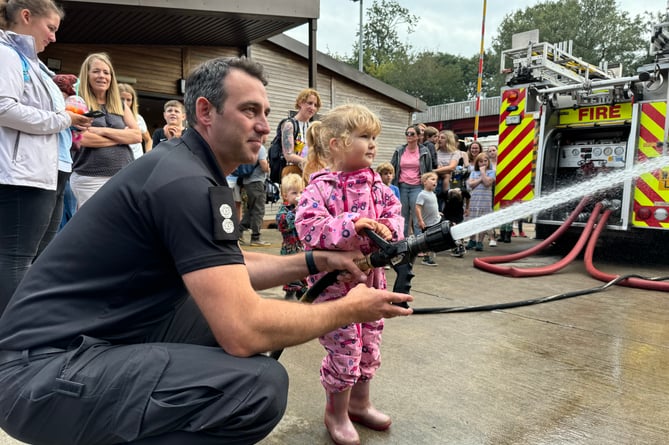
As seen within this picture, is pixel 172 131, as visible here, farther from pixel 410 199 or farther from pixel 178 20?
pixel 178 20

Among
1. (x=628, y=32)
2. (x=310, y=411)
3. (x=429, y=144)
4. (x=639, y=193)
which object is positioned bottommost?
(x=310, y=411)

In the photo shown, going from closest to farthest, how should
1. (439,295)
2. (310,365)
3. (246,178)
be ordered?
(310,365), (439,295), (246,178)

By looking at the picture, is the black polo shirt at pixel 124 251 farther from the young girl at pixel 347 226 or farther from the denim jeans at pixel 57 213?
the denim jeans at pixel 57 213

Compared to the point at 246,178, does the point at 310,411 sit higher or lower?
lower

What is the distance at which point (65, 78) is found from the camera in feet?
10.1

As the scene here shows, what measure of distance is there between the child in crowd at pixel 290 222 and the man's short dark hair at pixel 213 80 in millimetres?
2312

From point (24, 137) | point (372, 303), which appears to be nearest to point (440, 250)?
point (372, 303)

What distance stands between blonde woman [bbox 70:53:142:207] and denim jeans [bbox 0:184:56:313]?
0.99m

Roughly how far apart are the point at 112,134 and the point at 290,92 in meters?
7.60

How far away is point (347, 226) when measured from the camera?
1.89 meters

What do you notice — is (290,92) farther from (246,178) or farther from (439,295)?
(439,295)

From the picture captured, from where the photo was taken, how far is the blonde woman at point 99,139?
337cm

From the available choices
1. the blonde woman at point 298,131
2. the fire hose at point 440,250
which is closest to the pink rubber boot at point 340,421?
the fire hose at point 440,250

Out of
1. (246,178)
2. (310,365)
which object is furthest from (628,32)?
(310,365)
